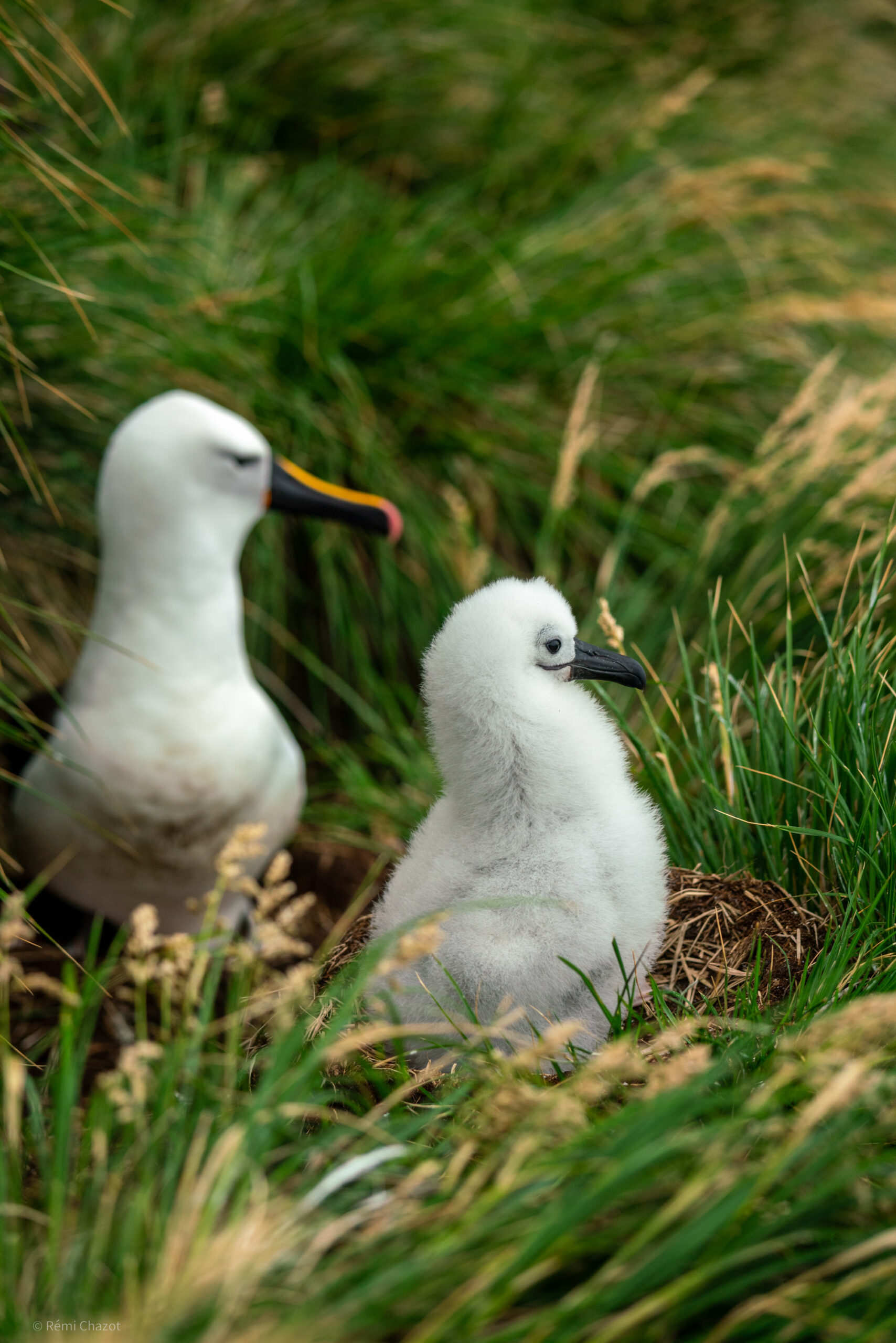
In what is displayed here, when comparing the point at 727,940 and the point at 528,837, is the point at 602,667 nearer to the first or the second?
the point at 528,837

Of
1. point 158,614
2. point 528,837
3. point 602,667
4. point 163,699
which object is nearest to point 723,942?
point 528,837

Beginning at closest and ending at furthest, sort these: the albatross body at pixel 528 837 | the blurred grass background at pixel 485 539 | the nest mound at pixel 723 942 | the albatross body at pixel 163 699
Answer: the blurred grass background at pixel 485 539 → the albatross body at pixel 528 837 → the nest mound at pixel 723 942 → the albatross body at pixel 163 699

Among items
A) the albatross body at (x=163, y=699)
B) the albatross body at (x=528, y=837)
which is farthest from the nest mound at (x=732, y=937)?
the albatross body at (x=163, y=699)

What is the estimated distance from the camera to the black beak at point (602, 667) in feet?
6.84

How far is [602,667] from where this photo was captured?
209cm

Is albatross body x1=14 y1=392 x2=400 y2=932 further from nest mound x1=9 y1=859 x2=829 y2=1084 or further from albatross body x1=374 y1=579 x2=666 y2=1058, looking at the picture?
albatross body x1=374 y1=579 x2=666 y2=1058

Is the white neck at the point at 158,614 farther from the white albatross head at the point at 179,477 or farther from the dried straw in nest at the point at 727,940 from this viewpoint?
the dried straw in nest at the point at 727,940

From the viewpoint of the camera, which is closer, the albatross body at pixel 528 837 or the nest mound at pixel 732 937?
the albatross body at pixel 528 837

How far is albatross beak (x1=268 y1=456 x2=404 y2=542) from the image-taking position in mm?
3357

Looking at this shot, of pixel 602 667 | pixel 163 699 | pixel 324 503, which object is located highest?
pixel 324 503

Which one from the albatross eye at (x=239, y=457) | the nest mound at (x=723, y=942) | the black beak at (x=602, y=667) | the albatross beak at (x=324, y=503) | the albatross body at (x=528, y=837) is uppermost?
the albatross eye at (x=239, y=457)

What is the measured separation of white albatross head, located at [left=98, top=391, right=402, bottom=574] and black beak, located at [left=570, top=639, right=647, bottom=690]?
4.58ft

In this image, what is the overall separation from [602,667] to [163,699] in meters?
1.36

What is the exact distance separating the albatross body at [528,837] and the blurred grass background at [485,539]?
0.49 ft
